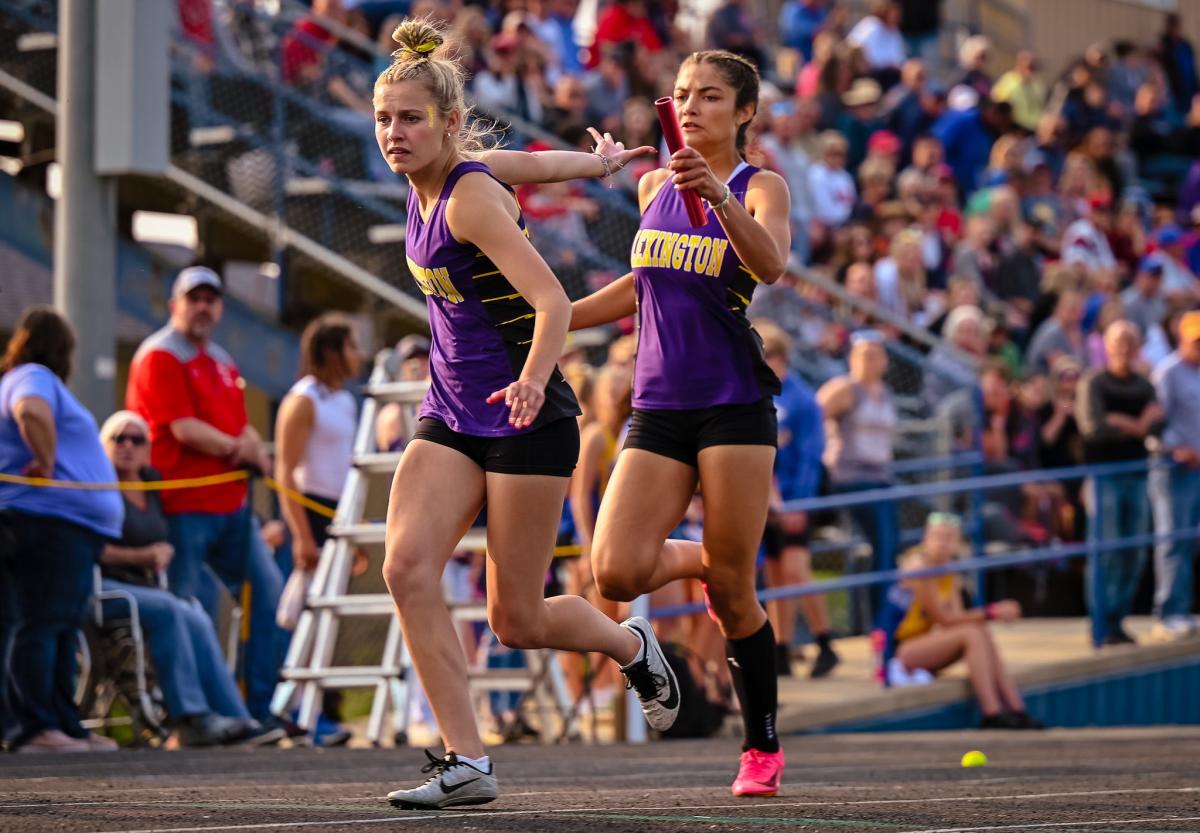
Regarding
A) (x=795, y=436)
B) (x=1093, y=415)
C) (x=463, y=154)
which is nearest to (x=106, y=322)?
(x=795, y=436)

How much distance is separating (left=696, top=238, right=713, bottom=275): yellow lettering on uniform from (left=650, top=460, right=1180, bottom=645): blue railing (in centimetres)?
563

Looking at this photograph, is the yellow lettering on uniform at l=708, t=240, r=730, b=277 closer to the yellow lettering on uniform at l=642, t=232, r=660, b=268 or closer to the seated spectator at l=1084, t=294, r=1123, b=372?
the yellow lettering on uniform at l=642, t=232, r=660, b=268

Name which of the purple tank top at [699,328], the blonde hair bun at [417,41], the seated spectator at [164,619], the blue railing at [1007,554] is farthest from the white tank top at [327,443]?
the blonde hair bun at [417,41]

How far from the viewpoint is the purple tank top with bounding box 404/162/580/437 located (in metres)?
5.89

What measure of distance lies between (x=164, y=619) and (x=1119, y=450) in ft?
24.4

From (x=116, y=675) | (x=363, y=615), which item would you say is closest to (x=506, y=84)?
(x=363, y=615)

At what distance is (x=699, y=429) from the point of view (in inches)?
257

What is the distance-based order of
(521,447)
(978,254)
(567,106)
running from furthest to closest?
(978,254) < (567,106) < (521,447)

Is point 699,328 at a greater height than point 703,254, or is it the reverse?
point 703,254

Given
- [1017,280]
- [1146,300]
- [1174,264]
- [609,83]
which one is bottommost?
[1146,300]

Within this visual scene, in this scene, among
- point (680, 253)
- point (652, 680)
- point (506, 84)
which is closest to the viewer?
point (652, 680)

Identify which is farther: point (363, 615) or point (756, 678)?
point (363, 615)

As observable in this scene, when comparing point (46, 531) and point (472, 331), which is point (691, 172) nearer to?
point (472, 331)

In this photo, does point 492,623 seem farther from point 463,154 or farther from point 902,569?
point 902,569
